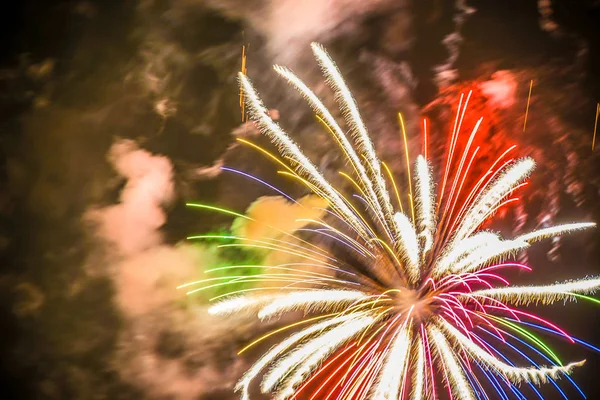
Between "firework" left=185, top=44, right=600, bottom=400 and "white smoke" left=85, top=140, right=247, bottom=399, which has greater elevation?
"white smoke" left=85, top=140, right=247, bottom=399

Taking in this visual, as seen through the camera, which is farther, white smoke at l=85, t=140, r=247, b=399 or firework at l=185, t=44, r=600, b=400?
white smoke at l=85, t=140, r=247, b=399

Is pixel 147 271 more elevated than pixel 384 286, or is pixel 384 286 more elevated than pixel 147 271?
pixel 147 271

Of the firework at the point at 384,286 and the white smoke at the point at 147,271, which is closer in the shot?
the firework at the point at 384,286

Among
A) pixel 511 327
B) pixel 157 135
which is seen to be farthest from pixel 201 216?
pixel 511 327

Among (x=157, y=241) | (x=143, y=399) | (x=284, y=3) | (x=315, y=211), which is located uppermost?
(x=284, y=3)

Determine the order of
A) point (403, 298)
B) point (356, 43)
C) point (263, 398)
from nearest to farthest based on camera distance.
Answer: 1. point (403, 298)
2. point (263, 398)
3. point (356, 43)

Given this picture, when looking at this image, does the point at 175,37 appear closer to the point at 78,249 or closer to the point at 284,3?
the point at 284,3

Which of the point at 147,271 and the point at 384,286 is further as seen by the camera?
the point at 147,271

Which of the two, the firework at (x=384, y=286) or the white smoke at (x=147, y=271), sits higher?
the white smoke at (x=147, y=271)
